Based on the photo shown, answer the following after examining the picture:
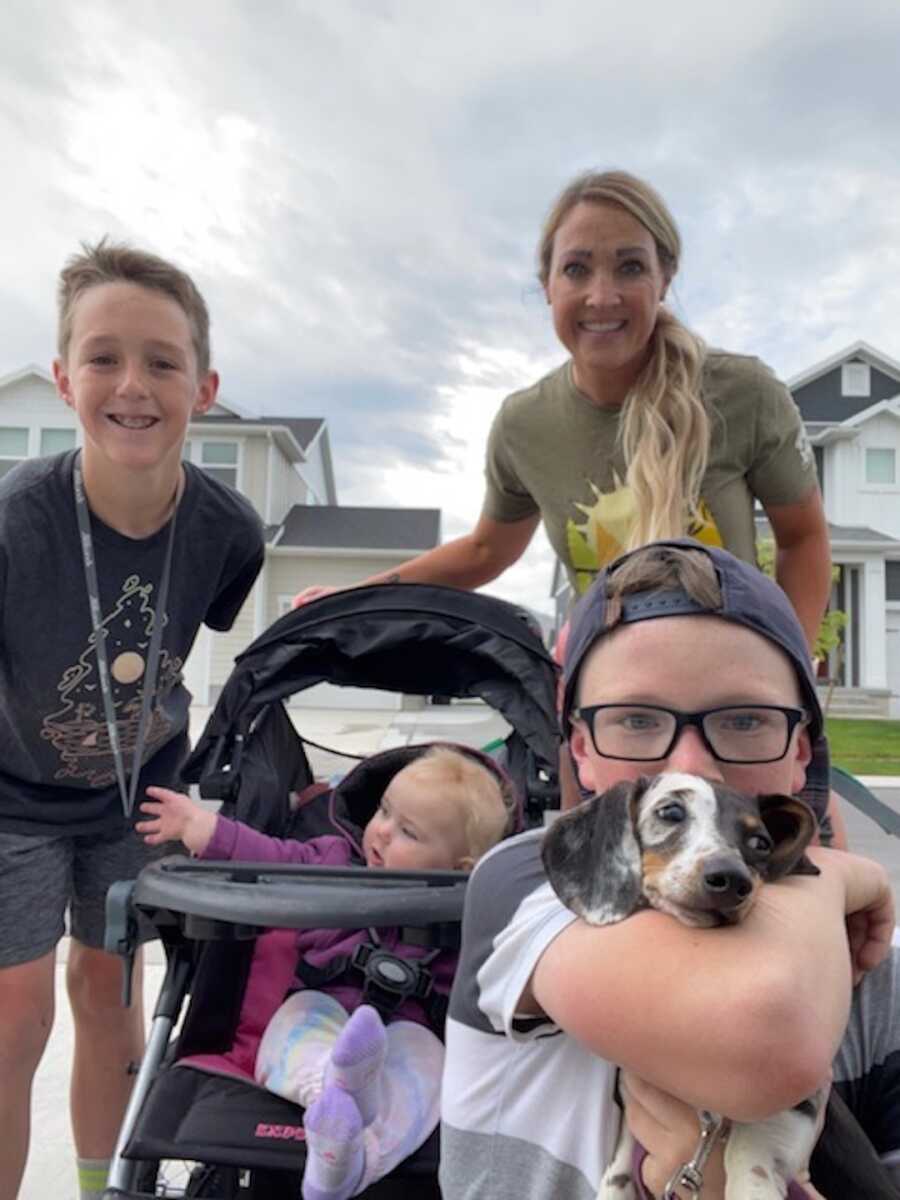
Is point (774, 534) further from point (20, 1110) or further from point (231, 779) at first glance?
point (20, 1110)

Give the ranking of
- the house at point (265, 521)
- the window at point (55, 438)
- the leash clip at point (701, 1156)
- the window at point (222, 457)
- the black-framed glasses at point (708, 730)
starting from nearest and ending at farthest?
the leash clip at point (701, 1156) < the black-framed glasses at point (708, 730) < the house at point (265, 521) < the window at point (222, 457) < the window at point (55, 438)

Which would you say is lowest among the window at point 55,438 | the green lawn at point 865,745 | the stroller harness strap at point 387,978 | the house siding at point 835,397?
the green lawn at point 865,745

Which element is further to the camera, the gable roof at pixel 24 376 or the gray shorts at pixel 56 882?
the gable roof at pixel 24 376

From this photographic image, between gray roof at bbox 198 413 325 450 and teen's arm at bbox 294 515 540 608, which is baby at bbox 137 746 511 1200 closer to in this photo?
teen's arm at bbox 294 515 540 608

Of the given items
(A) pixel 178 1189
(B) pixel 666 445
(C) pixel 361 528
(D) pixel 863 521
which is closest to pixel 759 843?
(B) pixel 666 445

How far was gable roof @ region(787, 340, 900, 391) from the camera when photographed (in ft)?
80.0

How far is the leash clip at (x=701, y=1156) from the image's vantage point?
919 mm

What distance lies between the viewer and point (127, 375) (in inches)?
85.7

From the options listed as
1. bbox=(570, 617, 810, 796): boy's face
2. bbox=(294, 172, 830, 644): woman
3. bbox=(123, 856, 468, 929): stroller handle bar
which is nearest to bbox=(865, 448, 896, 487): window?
bbox=(294, 172, 830, 644): woman

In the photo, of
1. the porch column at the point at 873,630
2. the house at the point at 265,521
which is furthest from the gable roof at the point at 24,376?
the porch column at the point at 873,630

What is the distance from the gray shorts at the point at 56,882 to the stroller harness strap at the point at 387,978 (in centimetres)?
43

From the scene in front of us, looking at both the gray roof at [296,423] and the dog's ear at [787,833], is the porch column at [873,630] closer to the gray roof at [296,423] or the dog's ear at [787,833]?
the gray roof at [296,423]

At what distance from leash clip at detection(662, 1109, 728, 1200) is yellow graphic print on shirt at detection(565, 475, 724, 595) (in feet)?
4.06

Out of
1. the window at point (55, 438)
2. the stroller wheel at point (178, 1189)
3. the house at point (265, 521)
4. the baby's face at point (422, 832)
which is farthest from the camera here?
the window at point (55, 438)
